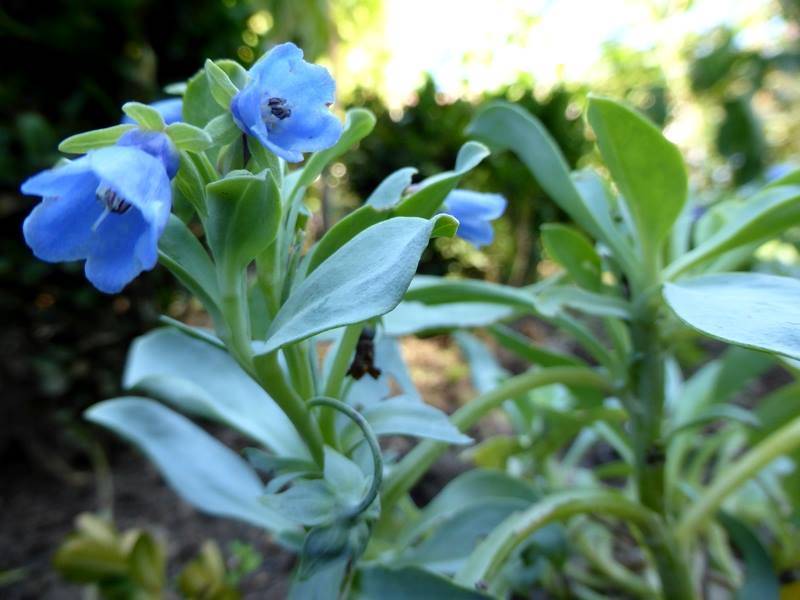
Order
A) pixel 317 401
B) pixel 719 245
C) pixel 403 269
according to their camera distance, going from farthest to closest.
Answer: pixel 719 245 < pixel 317 401 < pixel 403 269

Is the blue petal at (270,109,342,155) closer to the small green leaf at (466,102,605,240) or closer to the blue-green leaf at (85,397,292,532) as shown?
the small green leaf at (466,102,605,240)

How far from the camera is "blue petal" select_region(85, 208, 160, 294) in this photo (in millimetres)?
348

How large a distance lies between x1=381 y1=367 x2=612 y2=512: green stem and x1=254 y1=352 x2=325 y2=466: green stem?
111 millimetres

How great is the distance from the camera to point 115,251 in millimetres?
365

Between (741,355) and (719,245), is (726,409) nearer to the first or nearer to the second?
(741,355)

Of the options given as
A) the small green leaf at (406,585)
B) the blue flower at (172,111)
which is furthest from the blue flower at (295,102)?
the small green leaf at (406,585)

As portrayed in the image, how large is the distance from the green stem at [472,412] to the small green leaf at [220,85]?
1.11 ft

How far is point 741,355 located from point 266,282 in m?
0.56

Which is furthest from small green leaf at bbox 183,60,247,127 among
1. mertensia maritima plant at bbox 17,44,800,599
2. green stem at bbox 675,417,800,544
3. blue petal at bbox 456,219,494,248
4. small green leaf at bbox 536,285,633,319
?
green stem at bbox 675,417,800,544

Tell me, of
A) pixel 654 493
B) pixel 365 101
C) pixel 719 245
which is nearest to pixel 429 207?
pixel 719 245

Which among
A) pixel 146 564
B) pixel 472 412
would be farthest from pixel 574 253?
pixel 146 564

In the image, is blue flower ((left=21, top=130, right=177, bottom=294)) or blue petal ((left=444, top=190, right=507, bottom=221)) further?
blue petal ((left=444, top=190, right=507, bottom=221))

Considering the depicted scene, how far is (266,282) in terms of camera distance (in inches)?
17.2

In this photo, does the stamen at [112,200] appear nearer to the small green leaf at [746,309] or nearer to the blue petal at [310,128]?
the blue petal at [310,128]
